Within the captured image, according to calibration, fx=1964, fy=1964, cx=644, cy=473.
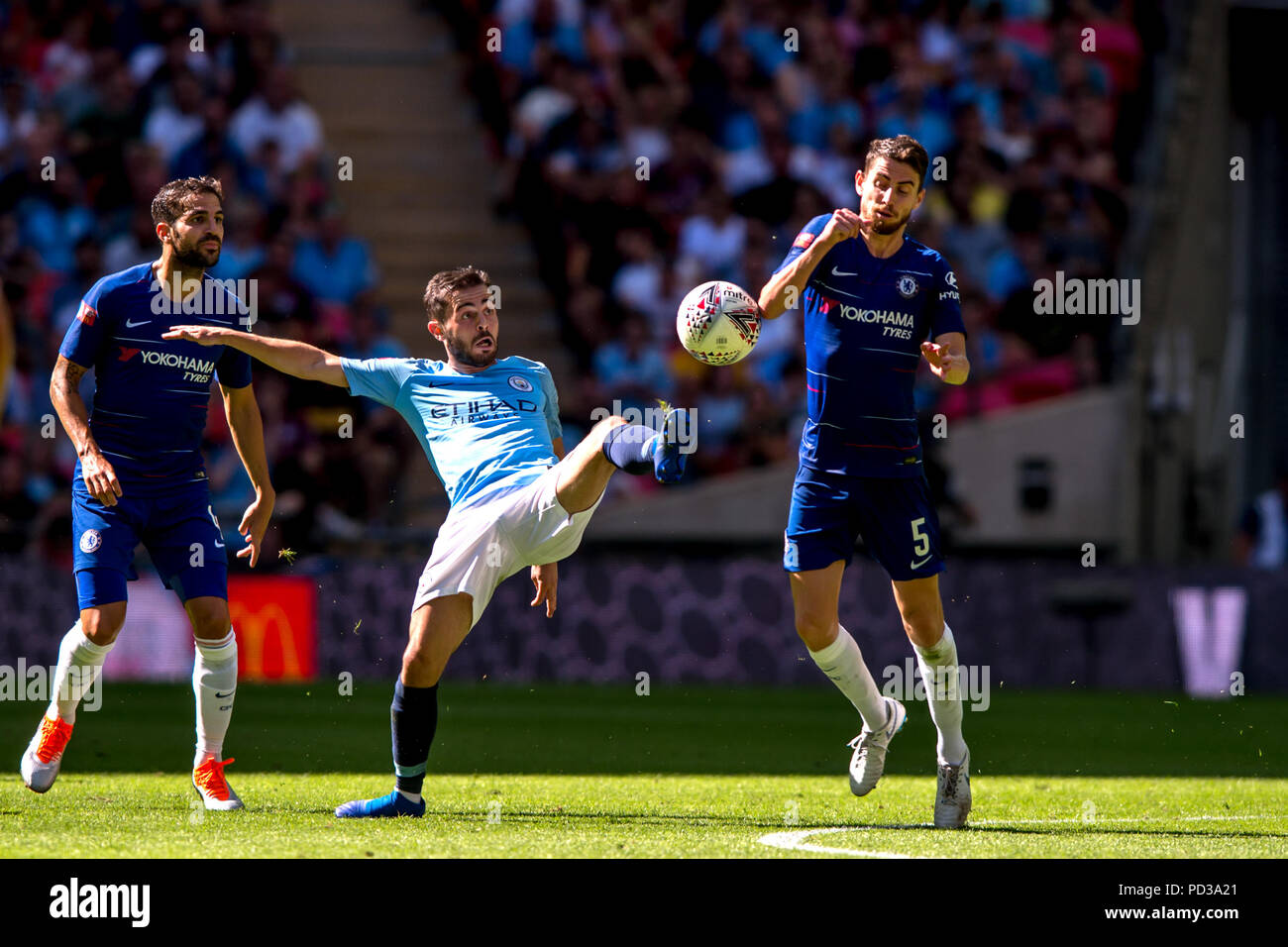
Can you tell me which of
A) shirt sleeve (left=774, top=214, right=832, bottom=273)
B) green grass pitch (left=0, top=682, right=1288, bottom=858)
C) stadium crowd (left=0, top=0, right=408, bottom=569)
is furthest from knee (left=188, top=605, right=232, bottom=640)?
stadium crowd (left=0, top=0, right=408, bottom=569)

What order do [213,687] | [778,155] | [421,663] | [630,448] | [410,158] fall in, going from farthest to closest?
[410,158], [778,155], [213,687], [421,663], [630,448]

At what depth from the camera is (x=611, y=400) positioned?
16.3m

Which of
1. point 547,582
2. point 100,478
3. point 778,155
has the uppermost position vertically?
point 778,155

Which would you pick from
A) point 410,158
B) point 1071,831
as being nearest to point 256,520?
point 1071,831

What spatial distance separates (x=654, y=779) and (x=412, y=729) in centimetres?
231

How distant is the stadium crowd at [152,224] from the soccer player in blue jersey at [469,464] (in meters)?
7.24

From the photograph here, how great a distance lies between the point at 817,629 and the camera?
307 inches

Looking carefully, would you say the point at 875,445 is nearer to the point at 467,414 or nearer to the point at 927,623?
the point at 927,623

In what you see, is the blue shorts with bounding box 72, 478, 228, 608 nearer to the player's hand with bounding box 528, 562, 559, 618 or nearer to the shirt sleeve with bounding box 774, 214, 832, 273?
the player's hand with bounding box 528, 562, 559, 618

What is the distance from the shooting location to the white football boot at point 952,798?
7.47 metres

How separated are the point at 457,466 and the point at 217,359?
1201 millimetres

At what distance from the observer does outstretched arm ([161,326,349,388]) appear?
7.48m

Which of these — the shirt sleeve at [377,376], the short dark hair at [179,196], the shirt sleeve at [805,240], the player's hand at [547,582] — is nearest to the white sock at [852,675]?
the player's hand at [547,582]

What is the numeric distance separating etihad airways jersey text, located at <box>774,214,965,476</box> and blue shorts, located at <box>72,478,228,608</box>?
2.51 m
